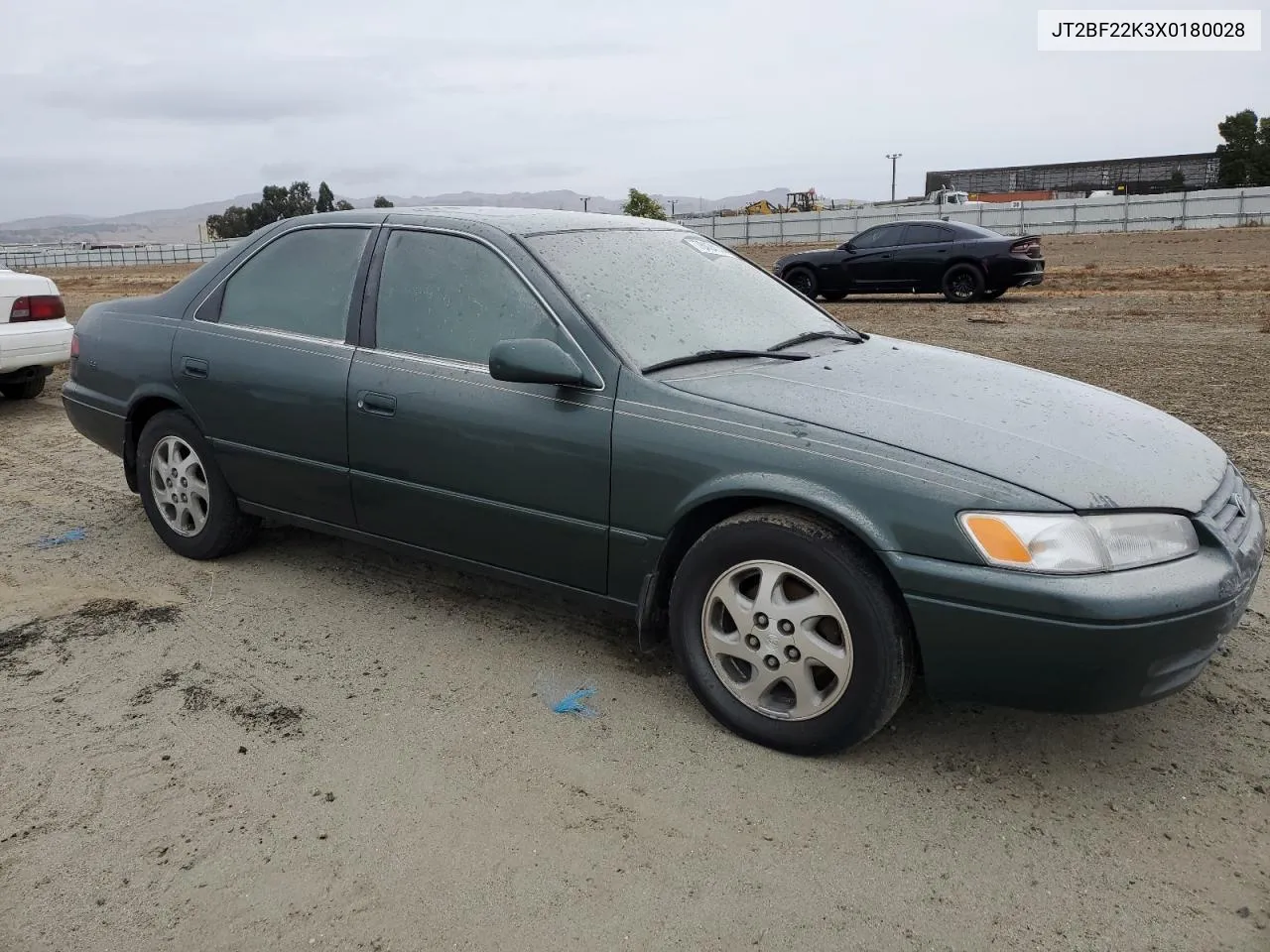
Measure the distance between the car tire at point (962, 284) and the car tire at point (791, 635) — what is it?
1458 cm

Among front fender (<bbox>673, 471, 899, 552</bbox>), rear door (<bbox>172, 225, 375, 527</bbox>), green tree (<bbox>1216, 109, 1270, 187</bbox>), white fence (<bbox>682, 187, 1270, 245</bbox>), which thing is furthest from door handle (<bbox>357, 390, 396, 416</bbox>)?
green tree (<bbox>1216, 109, 1270, 187</bbox>)

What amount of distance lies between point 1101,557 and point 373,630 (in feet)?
8.52

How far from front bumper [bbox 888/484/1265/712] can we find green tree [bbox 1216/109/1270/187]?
68819 millimetres

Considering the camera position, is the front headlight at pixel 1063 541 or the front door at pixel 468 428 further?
the front door at pixel 468 428

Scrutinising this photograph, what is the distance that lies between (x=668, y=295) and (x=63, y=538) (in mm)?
3378

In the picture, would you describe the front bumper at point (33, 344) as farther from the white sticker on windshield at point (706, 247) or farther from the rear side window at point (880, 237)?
the rear side window at point (880, 237)

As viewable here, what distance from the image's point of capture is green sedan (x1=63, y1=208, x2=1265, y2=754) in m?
2.71

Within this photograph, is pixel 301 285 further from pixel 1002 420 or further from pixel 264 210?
pixel 264 210

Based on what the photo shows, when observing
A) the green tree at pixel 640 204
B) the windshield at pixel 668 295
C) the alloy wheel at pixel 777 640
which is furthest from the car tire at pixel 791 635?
the green tree at pixel 640 204

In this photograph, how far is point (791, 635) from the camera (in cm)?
299

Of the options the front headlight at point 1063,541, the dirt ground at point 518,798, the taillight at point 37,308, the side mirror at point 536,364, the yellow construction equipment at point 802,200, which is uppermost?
the yellow construction equipment at point 802,200

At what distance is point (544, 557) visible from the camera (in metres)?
3.53

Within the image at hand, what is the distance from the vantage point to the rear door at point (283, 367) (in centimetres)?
404

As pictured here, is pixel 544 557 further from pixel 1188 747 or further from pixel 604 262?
pixel 1188 747
